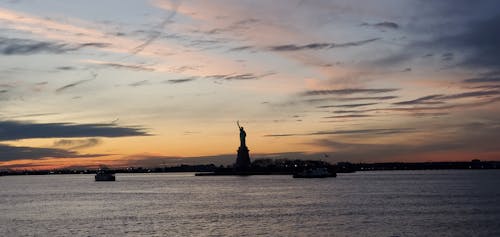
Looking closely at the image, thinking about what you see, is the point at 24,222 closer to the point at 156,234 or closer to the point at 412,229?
the point at 156,234

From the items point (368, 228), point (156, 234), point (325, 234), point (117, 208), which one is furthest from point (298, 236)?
point (117, 208)

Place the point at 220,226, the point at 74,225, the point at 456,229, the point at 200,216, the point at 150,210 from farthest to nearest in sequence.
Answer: the point at 150,210
the point at 200,216
the point at 74,225
the point at 220,226
the point at 456,229

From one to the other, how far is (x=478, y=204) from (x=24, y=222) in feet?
188

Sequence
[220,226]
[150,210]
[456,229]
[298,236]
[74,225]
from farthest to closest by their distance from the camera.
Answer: [150,210], [74,225], [220,226], [456,229], [298,236]

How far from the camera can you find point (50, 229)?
61250 mm

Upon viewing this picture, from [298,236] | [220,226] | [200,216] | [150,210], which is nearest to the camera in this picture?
[298,236]

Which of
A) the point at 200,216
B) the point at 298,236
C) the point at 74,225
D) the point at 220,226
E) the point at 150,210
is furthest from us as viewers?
the point at 150,210

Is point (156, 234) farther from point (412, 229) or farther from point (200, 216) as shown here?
point (412, 229)

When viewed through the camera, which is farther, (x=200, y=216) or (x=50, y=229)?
(x=200, y=216)

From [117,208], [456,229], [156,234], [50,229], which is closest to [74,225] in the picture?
[50,229]

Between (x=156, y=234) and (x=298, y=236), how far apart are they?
12.4 meters

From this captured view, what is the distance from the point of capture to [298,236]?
53000 millimetres

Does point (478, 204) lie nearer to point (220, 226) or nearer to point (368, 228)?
point (368, 228)

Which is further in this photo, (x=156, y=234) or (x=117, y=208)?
(x=117, y=208)
